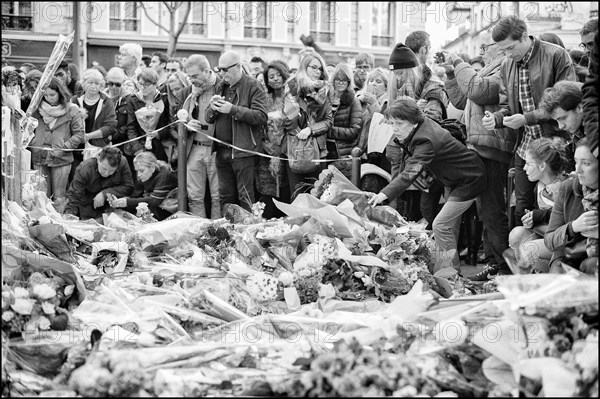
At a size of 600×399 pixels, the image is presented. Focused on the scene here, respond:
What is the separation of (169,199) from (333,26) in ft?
82.7

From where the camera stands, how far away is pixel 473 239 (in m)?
8.80

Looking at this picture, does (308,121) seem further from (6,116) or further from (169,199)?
(6,116)

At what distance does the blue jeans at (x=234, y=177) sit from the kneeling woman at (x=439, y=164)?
2263 millimetres

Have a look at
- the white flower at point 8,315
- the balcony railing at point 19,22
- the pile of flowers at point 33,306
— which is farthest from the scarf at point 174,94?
the balcony railing at point 19,22

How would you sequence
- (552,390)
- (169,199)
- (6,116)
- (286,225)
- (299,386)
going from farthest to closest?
(169,199) < (286,225) < (6,116) < (299,386) < (552,390)

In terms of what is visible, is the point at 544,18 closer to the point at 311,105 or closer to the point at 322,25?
the point at 322,25

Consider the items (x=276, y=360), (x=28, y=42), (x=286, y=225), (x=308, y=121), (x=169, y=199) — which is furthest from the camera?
(x=28, y=42)

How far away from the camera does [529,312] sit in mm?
3742

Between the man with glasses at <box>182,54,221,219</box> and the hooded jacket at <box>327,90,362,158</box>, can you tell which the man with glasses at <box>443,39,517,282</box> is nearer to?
the hooded jacket at <box>327,90,362,158</box>

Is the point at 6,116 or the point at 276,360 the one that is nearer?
the point at 276,360

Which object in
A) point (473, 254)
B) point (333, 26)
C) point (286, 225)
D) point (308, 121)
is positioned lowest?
point (473, 254)

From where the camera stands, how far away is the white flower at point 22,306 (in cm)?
462

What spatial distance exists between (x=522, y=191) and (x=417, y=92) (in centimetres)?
171

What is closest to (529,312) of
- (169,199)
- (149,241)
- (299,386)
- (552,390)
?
(552,390)
